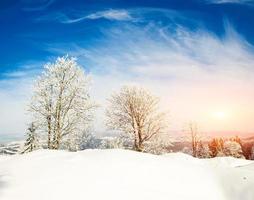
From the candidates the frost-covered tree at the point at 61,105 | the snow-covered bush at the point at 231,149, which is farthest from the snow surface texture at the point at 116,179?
the snow-covered bush at the point at 231,149

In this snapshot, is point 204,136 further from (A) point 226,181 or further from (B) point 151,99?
(A) point 226,181

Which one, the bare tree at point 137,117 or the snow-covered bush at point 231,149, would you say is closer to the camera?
the bare tree at point 137,117

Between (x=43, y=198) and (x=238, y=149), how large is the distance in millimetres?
77606

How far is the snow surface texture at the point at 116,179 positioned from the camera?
8.79m

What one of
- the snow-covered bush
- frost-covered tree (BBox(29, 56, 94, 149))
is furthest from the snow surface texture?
the snow-covered bush

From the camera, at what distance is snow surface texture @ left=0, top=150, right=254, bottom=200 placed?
8.79m

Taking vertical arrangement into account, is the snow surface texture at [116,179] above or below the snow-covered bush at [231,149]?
below

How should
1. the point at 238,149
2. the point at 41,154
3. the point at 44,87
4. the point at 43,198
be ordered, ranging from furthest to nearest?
the point at 238,149
the point at 44,87
the point at 41,154
the point at 43,198

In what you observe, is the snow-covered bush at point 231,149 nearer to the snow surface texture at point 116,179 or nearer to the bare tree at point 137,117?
the bare tree at point 137,117

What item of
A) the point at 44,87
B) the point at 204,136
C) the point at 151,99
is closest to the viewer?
the point at 44,87

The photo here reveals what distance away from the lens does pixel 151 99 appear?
34688 mm

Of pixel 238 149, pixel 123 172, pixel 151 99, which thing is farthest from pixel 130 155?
pixel 238 149

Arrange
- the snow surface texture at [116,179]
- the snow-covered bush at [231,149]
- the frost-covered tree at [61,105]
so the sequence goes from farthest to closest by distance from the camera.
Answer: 1. the snow-covered bush at [231,149]
2. the frost-covered tree at [61,105]
3. the snow surface texture at [116,179]

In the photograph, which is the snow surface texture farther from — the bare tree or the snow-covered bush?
the snow-covered bush
